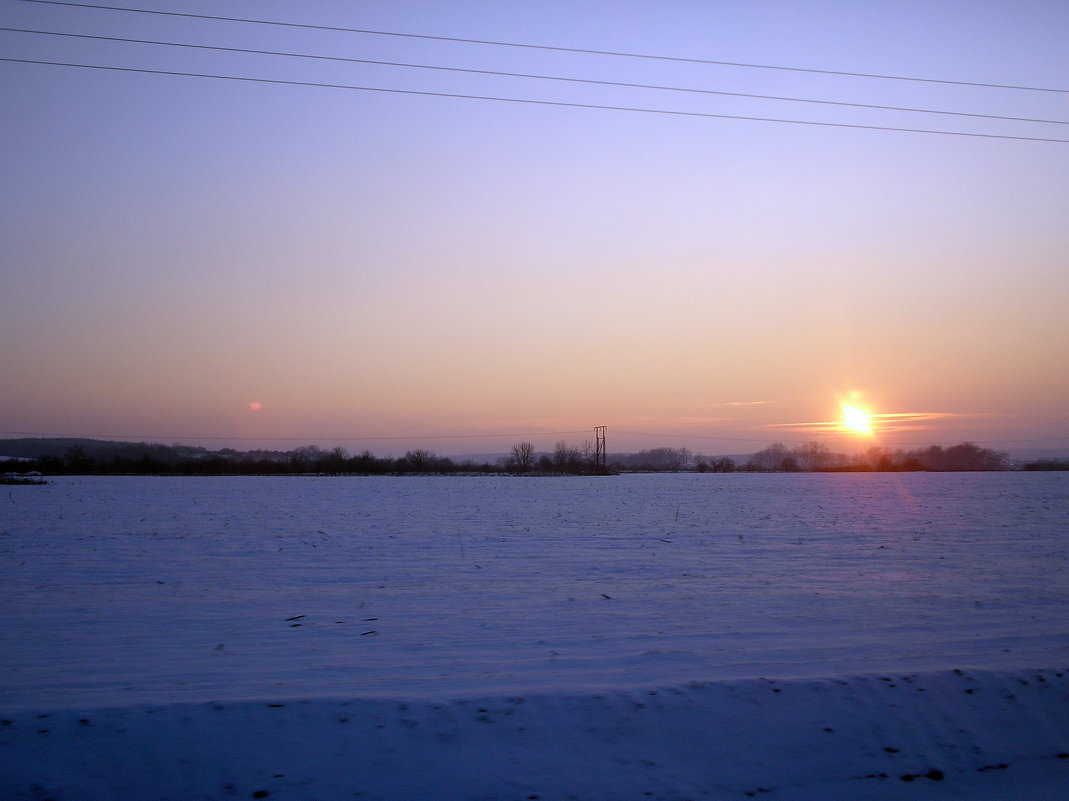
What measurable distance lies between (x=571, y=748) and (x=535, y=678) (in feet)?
3.42

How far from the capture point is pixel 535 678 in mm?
5777

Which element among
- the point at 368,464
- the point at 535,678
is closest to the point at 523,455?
the point at 368,464

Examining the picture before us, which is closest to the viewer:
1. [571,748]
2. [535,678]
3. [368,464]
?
[571,748]

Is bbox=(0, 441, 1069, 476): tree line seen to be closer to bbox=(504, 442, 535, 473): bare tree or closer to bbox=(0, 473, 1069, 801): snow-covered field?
bbox=(504, 442, 535, 473): bare tree

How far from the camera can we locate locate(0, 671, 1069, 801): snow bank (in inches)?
172

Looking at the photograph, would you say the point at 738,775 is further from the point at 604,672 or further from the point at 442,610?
the point at 442,610

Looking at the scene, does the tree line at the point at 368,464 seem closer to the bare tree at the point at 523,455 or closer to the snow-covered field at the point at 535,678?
the bare tree at the point at 523,455

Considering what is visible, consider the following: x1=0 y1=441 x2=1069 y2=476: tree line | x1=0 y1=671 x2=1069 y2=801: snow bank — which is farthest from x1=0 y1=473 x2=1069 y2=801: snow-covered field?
x1=0 y1=441 x2=1069 y2=476: tree line

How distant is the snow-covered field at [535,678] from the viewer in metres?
4.54

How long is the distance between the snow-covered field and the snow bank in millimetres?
17

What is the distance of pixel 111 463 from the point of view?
274 feet

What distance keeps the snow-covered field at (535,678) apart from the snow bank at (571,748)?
17 millimetres

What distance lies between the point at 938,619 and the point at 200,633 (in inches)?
340

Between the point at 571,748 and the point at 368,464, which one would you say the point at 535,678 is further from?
the point at 368,464
